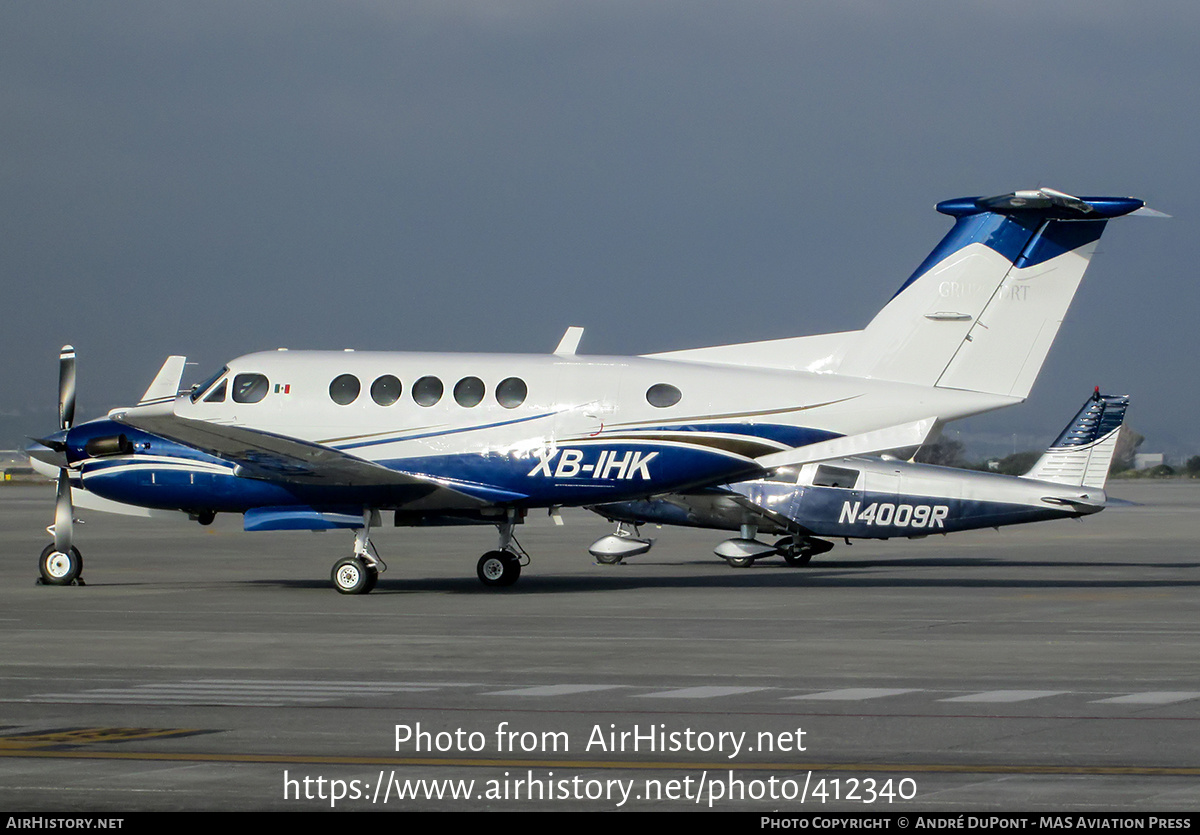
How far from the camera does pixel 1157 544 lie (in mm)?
37438

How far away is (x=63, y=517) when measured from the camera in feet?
74.0

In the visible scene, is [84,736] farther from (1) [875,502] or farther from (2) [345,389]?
(1) [875,502]

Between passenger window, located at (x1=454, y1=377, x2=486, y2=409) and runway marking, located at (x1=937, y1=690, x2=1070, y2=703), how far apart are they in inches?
432

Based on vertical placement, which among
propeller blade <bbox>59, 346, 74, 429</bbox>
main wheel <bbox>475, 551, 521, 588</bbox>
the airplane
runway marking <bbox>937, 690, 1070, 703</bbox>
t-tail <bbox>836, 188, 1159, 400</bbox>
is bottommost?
main wheel <bbox>475, 551, 521, 588</bbox>

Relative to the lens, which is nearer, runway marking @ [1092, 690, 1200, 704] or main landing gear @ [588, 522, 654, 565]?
runway marking @ [1092, 690, 1200, 704]

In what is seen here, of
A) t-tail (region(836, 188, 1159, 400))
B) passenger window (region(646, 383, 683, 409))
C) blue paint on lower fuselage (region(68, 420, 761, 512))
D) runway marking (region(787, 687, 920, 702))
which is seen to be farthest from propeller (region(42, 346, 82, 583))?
runway marking (region(787, 687, 920, 702))

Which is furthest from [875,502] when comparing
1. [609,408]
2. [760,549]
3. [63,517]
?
[63,517]

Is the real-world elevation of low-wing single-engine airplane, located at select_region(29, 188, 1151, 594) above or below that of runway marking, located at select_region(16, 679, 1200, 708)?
above

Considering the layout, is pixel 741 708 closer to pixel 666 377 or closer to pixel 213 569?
pixel 666 377

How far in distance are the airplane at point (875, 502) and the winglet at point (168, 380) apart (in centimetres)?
792

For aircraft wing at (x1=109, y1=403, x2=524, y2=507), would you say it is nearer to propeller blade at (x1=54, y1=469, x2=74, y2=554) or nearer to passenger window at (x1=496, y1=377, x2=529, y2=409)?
passenger window at (x1=496, y1=377, x2=529, y2=409)

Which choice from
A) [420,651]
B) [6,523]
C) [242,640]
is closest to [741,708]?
[420,651]

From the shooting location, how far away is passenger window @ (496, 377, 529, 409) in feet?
70.4

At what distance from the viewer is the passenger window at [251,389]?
22031 millimetres
